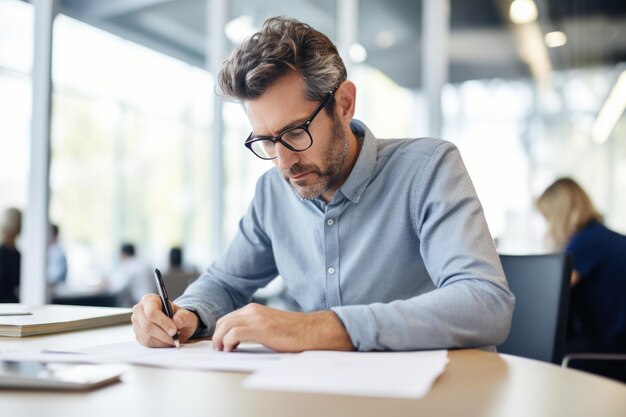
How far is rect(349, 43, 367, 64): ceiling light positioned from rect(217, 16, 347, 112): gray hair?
3738 millimetres

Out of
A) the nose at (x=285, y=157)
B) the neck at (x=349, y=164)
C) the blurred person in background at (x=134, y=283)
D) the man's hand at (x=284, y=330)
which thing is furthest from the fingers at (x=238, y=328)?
the blurred person in background at (x=134, y=283)

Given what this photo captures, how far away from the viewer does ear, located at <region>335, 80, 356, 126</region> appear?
5.11 ft

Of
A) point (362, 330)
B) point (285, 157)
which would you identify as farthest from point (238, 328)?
point (285, 157)

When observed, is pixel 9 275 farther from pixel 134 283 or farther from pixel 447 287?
pixel 447 287

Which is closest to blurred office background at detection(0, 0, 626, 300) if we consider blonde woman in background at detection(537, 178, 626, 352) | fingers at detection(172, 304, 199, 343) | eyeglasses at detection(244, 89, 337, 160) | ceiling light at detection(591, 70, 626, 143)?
ceiling light at detection(591, 70, 626, 143)

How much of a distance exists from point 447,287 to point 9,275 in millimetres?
3586

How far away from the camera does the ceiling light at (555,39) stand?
4.86 metres

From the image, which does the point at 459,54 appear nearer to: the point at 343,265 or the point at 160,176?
the point at 343,265

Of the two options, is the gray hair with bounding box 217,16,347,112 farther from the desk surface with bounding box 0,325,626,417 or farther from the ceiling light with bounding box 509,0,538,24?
the ceiling light with bounding box 509,0,538,24

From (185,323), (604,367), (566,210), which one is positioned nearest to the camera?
(185,323)

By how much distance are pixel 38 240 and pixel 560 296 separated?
2.89 metres

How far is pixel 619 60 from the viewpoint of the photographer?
475 cm

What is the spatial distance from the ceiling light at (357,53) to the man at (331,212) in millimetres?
3554

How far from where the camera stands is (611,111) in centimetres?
471
